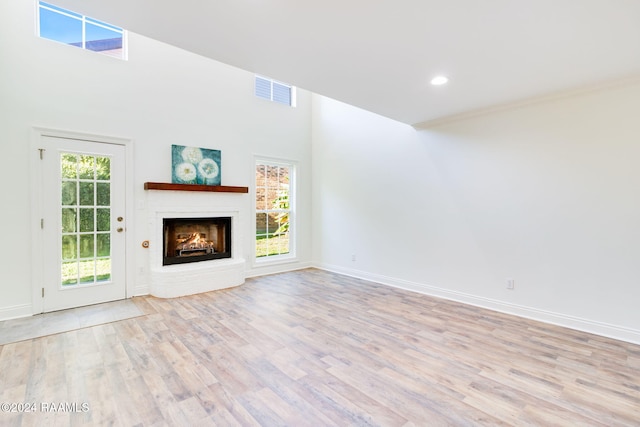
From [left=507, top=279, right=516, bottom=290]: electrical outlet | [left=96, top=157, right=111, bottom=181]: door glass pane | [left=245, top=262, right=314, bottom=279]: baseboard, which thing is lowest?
[left=245, top=262, right=314, bottom=279]: baseboard

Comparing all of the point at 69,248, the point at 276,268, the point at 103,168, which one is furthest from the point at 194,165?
the point at 276,268

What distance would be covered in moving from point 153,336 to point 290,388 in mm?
1577

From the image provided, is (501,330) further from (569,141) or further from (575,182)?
(569,141)

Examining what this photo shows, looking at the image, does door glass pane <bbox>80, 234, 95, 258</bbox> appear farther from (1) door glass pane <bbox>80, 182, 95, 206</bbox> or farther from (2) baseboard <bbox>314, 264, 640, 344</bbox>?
(2) baseboard <bbox>314, 264, 640, 344</bbox>

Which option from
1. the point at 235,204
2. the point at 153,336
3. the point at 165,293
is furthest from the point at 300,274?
the point at 153,336

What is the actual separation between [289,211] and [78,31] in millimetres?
3859

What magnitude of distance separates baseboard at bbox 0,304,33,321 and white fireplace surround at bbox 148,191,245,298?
120 cm

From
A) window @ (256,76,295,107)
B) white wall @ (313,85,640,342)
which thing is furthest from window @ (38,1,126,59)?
white wall @ (313,85,640,342)

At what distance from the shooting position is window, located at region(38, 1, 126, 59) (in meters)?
3.48

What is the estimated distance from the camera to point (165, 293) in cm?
402

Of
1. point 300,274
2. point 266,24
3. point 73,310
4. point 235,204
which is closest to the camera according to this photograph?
point 266,24

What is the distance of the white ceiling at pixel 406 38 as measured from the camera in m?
1.84

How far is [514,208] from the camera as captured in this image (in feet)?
11.4

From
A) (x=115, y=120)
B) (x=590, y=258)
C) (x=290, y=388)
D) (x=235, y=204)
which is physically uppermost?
(x=115, y=120)
